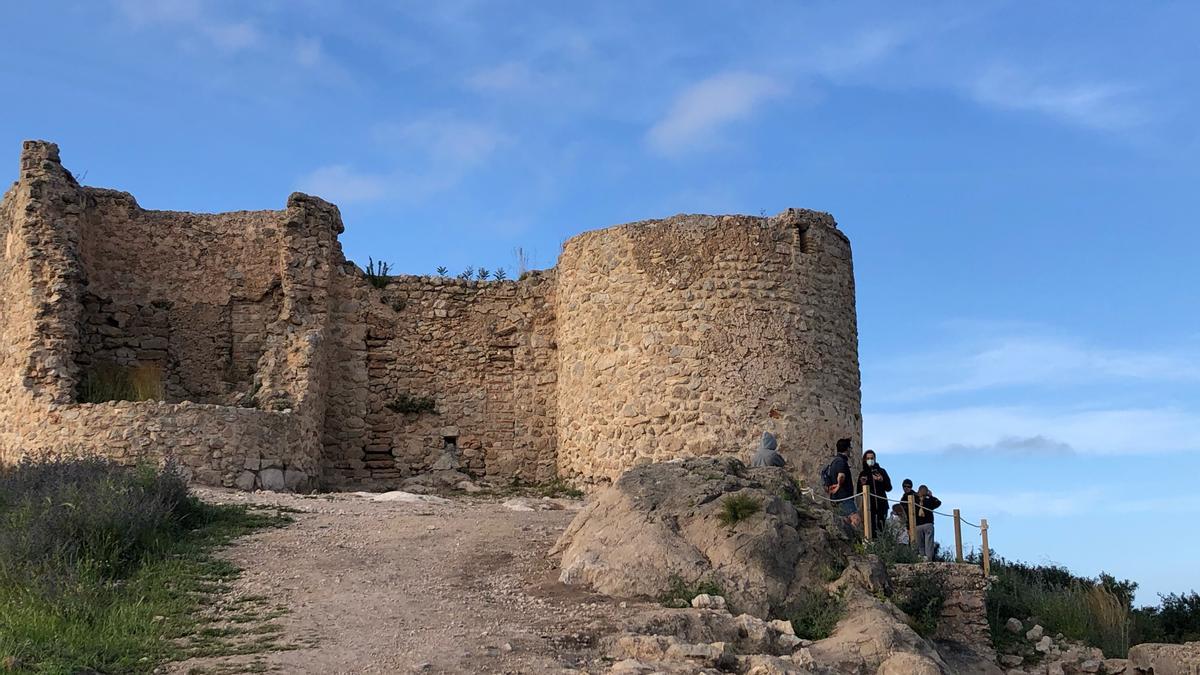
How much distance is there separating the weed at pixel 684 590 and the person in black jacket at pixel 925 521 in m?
4.69

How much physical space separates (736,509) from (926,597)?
3.21m

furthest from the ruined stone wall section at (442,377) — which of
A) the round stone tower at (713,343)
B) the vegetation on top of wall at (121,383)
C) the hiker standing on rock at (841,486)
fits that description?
the hiker standing on rock at (841,486)

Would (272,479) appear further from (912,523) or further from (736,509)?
(912,523)

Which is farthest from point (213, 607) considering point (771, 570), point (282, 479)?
point (282, 479)

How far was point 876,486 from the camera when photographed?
15547mm

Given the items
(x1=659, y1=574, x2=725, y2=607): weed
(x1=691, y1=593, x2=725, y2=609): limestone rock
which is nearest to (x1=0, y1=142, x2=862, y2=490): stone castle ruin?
(x1=659, y1=574, x2=725, y2=607): weed

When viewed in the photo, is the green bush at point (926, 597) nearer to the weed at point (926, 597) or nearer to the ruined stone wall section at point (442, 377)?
the weed at point (926, 597)

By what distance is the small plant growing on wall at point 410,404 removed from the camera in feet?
64.5

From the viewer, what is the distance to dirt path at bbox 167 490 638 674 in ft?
31.3

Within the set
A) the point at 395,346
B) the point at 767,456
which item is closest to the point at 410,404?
the point at 395,346

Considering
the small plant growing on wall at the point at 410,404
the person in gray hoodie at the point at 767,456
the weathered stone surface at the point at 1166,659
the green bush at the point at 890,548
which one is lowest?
the weathered stone surface at the point at 1166,659

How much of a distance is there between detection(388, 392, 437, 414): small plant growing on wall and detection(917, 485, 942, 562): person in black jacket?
7070mm

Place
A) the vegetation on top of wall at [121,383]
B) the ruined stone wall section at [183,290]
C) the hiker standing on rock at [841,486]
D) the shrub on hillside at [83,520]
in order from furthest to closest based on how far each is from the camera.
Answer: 1. the ruined stone wall section at [183,290]
2. the vegetation on top of wall at [121,383]
3. the hiker standing on rock at [841,486]
4. the shrub on hillside at [83,520]

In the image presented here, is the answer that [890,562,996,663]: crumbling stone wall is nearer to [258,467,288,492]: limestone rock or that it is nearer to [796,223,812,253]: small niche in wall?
[796,223,812,253]: small niche in wall
